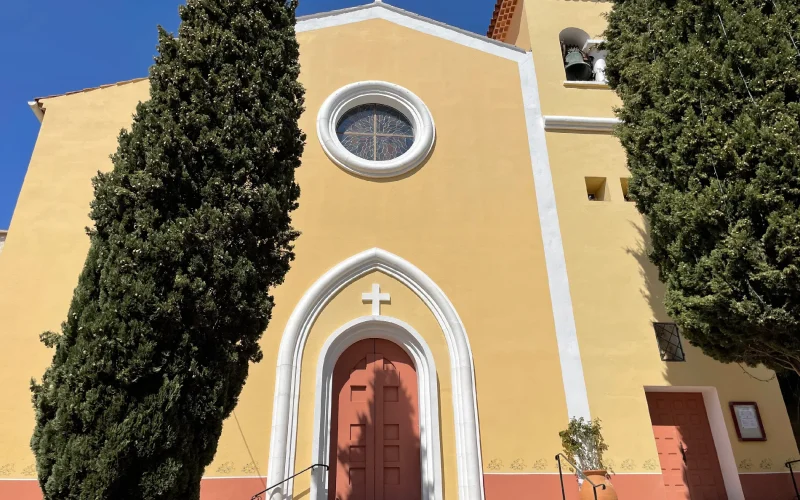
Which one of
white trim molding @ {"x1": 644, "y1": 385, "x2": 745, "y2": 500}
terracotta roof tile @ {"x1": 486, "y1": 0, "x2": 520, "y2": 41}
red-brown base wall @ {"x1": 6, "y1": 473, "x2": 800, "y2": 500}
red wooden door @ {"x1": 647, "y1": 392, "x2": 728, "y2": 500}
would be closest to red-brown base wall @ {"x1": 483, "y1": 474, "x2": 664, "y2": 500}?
red-brown base wall @ {"x1": 6, "y1": 473, "x2": 800, "y2": 500}

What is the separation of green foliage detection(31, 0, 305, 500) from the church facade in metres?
2.37

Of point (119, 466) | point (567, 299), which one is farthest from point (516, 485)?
point (119, 466)

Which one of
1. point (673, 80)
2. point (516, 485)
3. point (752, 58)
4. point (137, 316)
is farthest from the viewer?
point (516, 485)

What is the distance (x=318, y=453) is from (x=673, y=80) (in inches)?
238

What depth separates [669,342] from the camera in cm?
806

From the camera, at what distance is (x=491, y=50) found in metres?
10.1

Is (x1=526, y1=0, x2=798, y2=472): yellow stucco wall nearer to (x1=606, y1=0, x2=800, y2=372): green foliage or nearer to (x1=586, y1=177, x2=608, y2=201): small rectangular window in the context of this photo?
(x1=586, y1=177, x2=608, y2=201): small rectangular window

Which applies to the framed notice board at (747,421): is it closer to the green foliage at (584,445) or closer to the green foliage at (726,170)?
the green foliage at (726,170)

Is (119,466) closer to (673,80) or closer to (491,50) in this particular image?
(673,80)

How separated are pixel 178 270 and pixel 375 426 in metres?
3.84

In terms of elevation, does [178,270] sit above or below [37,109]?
below

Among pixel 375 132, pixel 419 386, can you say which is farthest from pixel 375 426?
pixel 375 132

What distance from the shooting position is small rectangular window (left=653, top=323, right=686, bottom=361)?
7957mm

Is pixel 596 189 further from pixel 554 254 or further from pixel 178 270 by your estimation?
pixel 178 270
